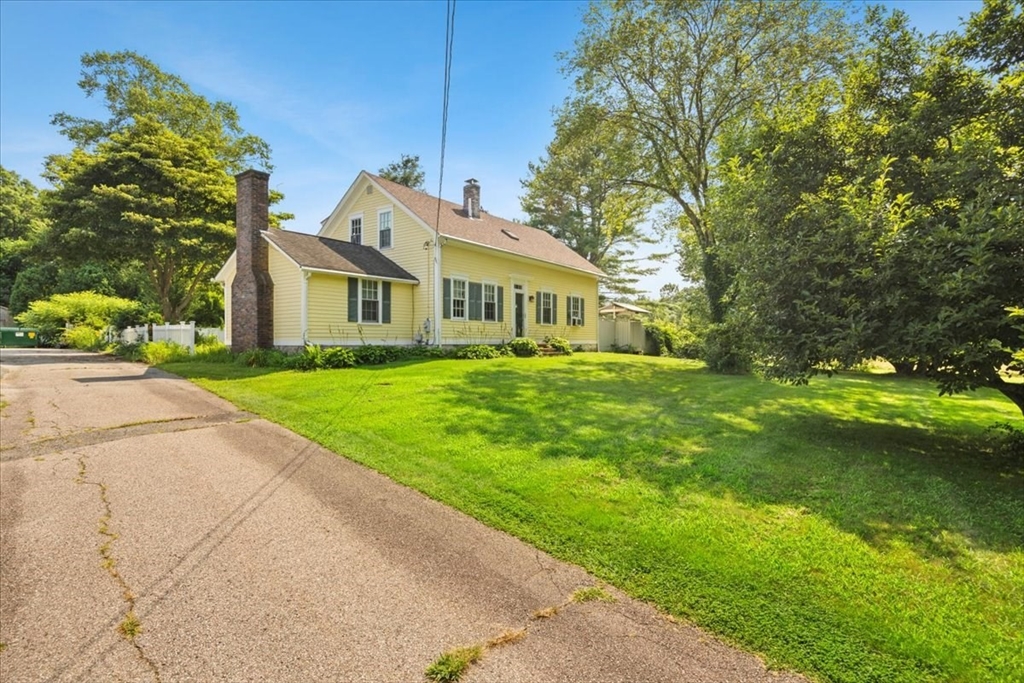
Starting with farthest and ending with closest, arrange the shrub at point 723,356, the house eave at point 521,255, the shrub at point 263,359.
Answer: the house eave at point 521,255
the shrub at point 723,356
the shrub at point 263,359

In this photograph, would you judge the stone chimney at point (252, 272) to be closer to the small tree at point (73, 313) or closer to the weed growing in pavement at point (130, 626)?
the small tree at point (73, 313)

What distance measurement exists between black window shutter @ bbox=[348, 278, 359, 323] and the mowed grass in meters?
Answer: 6.40

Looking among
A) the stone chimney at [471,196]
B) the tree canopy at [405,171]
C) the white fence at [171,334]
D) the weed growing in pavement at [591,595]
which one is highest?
the tree canopy at [405,171]

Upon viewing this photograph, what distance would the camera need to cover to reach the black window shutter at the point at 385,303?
52.4 ft

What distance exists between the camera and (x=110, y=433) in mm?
6301

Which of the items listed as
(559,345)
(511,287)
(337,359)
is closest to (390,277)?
(337,359)

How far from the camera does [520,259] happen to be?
1933cm

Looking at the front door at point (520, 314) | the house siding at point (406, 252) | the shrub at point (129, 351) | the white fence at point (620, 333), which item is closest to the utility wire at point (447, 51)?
the house siding at point (406, 252)

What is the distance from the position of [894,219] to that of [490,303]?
46.7 feet

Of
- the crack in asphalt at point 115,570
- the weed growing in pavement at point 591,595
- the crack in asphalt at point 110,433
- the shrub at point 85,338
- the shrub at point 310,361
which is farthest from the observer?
the shrub at point 85,338

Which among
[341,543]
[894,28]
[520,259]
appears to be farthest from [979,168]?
[520,259]

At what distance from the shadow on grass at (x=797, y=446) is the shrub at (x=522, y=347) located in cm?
749

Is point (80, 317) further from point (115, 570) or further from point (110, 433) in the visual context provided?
point (115, 570)

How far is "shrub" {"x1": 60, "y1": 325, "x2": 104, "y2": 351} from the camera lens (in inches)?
880
